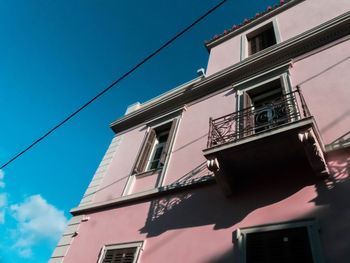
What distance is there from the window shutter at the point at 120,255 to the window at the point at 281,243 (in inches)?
101

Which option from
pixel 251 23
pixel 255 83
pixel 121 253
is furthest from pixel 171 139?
pixel 251 23

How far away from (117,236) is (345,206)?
4996 millimetres

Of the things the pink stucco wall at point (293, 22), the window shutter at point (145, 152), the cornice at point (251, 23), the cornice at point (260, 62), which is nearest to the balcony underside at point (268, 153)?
the window shutter at point (145, 152)

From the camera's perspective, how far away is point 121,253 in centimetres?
614

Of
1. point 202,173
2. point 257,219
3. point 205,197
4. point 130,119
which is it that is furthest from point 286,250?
point 130,119

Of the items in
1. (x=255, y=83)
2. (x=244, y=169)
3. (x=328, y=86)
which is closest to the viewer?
(x=244, y=169)

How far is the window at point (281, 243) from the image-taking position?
4.08 m

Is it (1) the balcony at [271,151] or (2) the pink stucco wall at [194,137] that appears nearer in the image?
(1) the balcony at [271,151]

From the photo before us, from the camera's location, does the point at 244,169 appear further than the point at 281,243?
Yes

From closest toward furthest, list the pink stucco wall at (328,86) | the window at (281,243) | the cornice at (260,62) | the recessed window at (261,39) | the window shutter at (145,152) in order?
the window at (281,243)
the pink stucco wall at (328,86)
the cornice at (260,62)
the window shutter at (145,152)
the recessed window at (261,39)

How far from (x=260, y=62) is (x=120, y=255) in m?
6.73

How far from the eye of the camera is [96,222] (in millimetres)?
7430

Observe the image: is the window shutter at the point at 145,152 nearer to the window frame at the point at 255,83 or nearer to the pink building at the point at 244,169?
the pink building at the point at 244,169

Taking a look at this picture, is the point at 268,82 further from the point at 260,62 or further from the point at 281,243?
the point at 281,243
